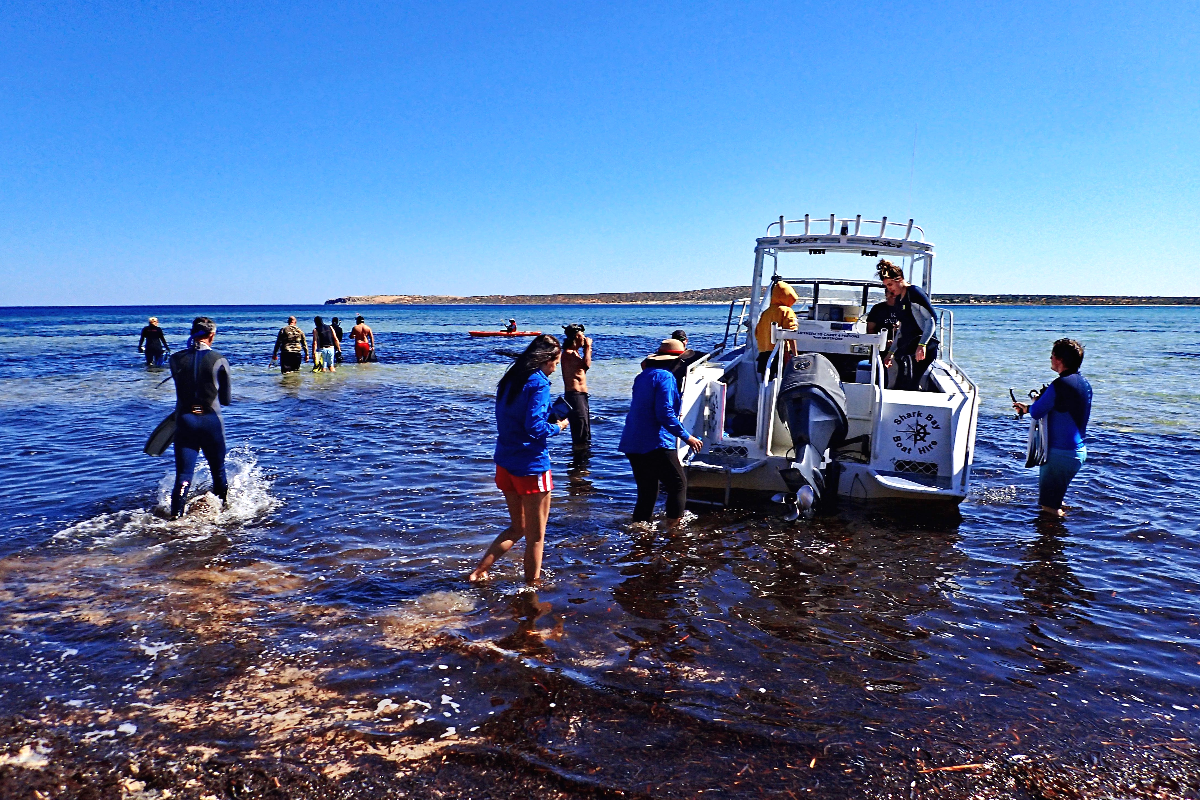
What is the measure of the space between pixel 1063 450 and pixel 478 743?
6074mm

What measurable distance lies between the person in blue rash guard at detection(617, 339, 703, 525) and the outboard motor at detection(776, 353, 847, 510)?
4.11 ft

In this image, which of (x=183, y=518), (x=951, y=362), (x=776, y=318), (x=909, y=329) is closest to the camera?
(x=183, y=518)

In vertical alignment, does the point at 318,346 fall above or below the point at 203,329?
below

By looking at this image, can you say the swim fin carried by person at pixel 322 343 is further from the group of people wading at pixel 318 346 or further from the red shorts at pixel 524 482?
the red shorts at pixel 524 482

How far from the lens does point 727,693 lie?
404cm

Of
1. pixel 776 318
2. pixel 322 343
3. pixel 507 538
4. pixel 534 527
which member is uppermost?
pixel 776 318

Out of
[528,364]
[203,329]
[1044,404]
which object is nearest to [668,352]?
[528,364]

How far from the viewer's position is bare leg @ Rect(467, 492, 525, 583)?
5.30 metres

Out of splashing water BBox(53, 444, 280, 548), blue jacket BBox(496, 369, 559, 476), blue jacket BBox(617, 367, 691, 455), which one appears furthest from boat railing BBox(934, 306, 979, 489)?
splashing water BBox(53, 444, 280, 548)

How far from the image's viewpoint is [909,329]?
870 cm

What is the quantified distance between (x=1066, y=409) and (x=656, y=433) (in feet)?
12.3

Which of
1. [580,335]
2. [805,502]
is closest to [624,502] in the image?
[805,502]

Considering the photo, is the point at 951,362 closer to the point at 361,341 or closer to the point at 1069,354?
the point at 1069,354

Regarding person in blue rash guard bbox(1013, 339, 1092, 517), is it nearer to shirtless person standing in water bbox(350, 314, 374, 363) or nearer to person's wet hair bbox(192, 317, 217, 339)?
person's wet hair bbox(192, 317, 217, 339)
